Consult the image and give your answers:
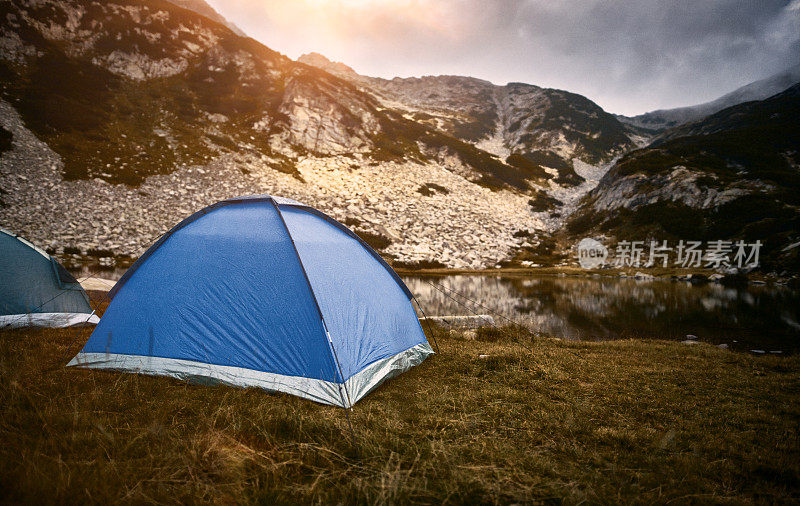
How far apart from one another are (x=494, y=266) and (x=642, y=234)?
16.8m

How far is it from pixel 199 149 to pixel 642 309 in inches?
1690

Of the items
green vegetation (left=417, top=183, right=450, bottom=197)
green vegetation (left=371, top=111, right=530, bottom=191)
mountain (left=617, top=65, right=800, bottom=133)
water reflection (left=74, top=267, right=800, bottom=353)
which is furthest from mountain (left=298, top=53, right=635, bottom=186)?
mountain (left=617, top=65, right=800, bottom=133)

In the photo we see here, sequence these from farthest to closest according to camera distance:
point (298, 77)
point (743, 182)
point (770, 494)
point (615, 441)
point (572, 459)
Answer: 1. point (298, 77)
2. point (743, 182)
3. point (615, 441)
4. point (572, 459)
5. point (770, 494)

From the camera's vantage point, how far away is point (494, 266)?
3045 centimetres

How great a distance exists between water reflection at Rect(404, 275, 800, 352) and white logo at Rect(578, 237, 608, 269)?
29.1ft

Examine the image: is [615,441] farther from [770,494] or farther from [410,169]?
[410,169]

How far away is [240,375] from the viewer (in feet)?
14.3

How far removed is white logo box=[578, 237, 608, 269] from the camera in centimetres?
3181

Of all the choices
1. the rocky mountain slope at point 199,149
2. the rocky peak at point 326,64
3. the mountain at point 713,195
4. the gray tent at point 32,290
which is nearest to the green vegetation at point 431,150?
the rocky mountain slope at point 199,149

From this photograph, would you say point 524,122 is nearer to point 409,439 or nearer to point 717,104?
point 409,439

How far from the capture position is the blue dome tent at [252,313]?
4.32 metres

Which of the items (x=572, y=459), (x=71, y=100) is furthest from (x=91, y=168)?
(x=572, y=459)

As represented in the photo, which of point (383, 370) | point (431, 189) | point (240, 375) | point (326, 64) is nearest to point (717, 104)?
point (326, 64)

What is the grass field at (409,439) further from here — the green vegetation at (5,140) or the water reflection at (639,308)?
the green vegetation at (5,140)
